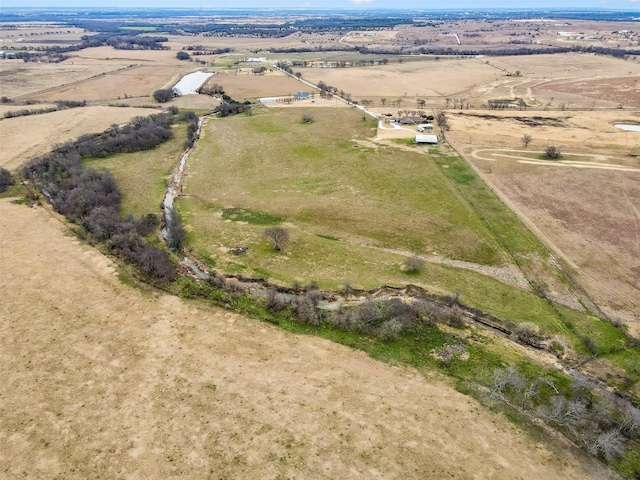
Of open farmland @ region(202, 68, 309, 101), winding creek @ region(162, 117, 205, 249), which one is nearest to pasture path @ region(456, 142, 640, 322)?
winding creek @ region(162, 117, 205, 249)

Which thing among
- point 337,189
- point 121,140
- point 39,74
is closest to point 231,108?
point 121,140

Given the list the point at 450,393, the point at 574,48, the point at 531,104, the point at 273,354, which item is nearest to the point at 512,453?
the point at 450,393

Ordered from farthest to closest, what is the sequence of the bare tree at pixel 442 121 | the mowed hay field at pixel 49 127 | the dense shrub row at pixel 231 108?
the dense shrub row at pixel 231 108 → the bare tree at pixel 442 121 → the mowed hay field at pixel 49 127

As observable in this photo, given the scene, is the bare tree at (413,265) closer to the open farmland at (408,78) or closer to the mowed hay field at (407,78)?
the open farmland at (408,78)

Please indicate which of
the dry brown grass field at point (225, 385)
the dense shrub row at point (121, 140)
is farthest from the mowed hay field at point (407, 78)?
the dry brown grass field at point (225, 385)

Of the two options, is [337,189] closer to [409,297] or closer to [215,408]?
[409,297]

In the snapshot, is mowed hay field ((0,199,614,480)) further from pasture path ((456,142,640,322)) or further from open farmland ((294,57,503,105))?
open farmland ((294,57,503,105))

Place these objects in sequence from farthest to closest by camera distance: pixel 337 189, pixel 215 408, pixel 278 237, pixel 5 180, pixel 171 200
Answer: pixel 5 180
pixel 337 189
pixel 171 200
pixel 278 237
pixel 215 408
